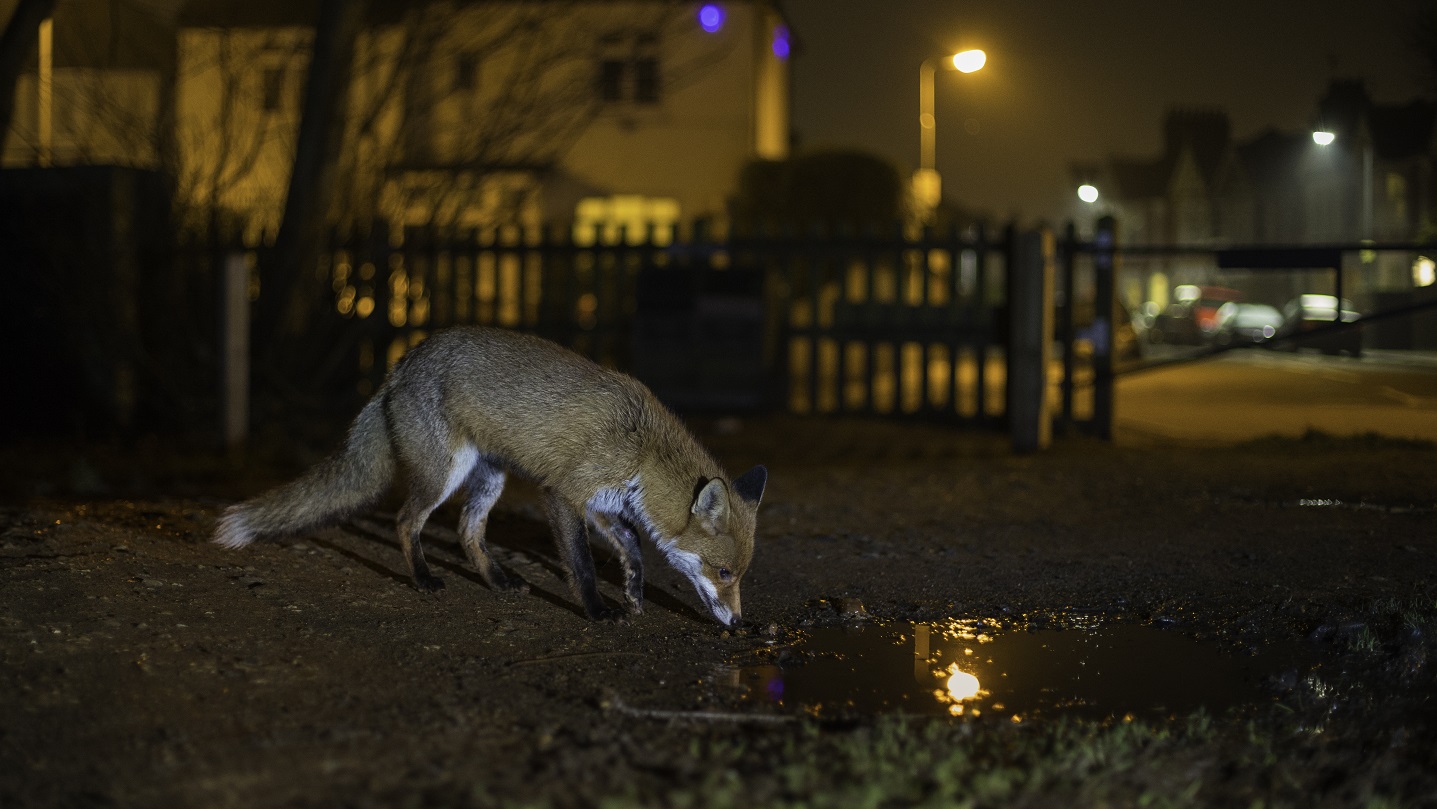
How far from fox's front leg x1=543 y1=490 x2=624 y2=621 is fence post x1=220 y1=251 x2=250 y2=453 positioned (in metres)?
6.61

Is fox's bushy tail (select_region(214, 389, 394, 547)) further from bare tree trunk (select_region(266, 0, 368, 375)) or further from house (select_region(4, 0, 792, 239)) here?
bare tree trunk (select_region(266, 0, 368, 375))

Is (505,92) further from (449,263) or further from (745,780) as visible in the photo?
(745,780)

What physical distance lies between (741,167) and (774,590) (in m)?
27.8

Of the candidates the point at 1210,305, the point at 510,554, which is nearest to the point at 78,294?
the point at 510,554

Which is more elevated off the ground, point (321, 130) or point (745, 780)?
point (321, 130)

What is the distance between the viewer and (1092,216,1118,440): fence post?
39.2 ft

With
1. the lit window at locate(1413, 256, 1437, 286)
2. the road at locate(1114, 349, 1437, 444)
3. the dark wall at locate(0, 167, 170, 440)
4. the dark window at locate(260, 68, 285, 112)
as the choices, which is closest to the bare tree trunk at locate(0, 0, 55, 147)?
the dark wall at locate(0, 167, 170, 440)

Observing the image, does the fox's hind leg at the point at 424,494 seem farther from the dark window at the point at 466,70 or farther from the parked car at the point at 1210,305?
the parked car at the point at 1210,305

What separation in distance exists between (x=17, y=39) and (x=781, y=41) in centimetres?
2916

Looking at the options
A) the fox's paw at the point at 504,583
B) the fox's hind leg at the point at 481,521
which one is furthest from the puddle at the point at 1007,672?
the fox's hind leg at the point at 481,521

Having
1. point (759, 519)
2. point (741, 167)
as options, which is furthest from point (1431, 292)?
point (741, 167)

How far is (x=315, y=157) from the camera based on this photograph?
12.1 metres

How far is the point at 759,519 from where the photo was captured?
8.05 m

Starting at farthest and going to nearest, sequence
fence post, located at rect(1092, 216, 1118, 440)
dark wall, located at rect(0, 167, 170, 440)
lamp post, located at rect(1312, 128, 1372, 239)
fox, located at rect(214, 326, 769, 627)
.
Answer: lamp post, located at rect(1312, 128, 1372, 239)
dark wall, located at rect(0, 167, 170, 440)
fence post, located at rect(1092, 216, 1118, 440)
fox, located at rect(214, 326, 769, 627)
